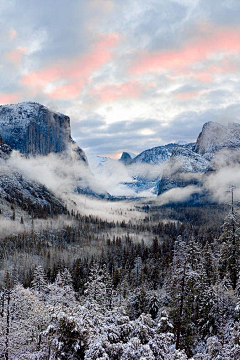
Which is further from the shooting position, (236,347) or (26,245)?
(26,245)

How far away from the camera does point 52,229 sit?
195000mm

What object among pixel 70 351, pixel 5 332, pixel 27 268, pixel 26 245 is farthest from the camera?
pixel 26 245

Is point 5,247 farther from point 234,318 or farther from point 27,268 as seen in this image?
point 234,318

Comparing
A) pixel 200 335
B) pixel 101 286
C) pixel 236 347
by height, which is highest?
pixel 236 347

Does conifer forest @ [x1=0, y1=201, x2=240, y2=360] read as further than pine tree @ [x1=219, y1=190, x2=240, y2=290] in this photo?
No

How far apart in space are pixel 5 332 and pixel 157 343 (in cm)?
1746

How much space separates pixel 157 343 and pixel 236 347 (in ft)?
19.9

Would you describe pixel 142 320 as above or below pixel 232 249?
below

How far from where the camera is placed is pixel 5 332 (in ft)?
82.2

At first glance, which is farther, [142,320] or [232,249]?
[232,249]

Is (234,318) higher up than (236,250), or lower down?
lower down

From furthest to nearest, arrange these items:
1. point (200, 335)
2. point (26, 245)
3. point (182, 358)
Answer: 1. point (26, 245)
2. point (200, 335)
3. point (182, 358)

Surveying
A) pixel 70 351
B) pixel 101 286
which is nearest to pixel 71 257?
pixel 101 286

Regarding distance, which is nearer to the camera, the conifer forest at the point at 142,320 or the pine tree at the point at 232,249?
the conifer forest at the point at 142,320
